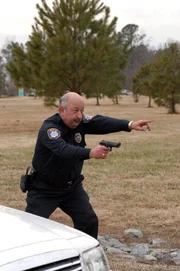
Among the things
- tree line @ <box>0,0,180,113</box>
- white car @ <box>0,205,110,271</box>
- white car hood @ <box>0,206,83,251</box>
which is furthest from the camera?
tree line @ <box>0,0,180,113</box>

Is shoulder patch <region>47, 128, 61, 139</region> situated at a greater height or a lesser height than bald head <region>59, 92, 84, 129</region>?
A: lesser

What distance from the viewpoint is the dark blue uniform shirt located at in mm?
4446

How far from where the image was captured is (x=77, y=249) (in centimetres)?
297

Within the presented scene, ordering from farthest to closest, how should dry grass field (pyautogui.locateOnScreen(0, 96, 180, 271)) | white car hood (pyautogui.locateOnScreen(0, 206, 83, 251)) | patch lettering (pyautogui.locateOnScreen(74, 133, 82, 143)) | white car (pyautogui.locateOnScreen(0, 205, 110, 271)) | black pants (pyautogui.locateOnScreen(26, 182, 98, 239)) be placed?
dry grass field (pyautogui.locateOnScreen(0, 96, 180, 271)), black pants (pyautogui.locateOnScreen(26, 182, 98, 239)), patch lettering (pyautogui.locateOnScreen(74, 133, 82, 143)), white car hood (pyautogui.locateOnScreen(0, 206, 83, 251)), white car (pyautogui.locateOnScreen(0, 205, 110, 271))

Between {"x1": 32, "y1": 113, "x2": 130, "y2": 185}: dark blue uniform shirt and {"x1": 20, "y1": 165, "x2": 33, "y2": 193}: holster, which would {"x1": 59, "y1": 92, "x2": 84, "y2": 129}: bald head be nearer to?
{"x1": 32, "y1": 113, "x2": 130, "y2": 185}: dark blue uniform shirt

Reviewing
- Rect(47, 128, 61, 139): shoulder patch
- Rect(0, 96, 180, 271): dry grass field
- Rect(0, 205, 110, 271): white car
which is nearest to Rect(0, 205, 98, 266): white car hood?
Rect(0, 205, 110, 271): white car

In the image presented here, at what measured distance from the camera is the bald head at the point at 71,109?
443cm

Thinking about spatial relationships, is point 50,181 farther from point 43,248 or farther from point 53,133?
point 43,248

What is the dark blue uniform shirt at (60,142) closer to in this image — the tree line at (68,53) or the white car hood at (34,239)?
the white car hood at (34,239)

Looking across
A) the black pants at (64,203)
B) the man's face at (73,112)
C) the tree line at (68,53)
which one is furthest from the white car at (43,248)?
the tree line at (68,53)

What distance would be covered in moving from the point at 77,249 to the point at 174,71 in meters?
38.8

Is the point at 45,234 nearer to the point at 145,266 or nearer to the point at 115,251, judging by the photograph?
the point at 145,266

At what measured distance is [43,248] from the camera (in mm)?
2793

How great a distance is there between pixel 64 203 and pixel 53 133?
0.81m
